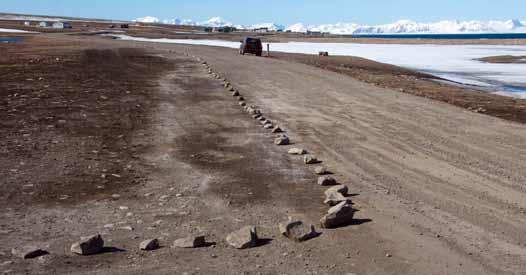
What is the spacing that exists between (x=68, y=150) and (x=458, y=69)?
37.2m

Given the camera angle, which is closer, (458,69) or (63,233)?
(63,233)

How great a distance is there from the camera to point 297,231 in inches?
229

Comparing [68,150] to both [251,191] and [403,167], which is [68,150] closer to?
[251,191]

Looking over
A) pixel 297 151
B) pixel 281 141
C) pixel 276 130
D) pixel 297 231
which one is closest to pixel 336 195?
pixel 297 231

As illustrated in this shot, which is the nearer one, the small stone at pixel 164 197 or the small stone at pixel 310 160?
the small stone at pixel 164 197

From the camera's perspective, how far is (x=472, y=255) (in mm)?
5449

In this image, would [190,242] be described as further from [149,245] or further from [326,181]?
[326,181]

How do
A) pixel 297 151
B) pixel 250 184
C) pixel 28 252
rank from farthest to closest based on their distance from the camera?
pixel 297 151 → pixel 250 184 → pixel 28 252

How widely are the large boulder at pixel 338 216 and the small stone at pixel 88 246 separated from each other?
213 cm

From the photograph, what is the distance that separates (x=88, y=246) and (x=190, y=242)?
34.7 inches

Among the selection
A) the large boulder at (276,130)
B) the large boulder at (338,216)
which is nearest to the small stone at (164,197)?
the large boulder at (338,216)

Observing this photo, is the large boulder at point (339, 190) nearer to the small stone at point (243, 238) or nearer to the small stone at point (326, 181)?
the small stone at point (326, 181)

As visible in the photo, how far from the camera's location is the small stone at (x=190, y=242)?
5609 mm

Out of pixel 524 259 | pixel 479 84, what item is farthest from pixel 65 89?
pixel 479 84
